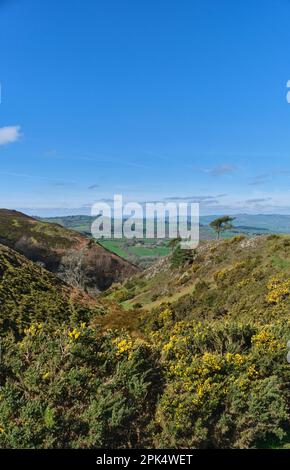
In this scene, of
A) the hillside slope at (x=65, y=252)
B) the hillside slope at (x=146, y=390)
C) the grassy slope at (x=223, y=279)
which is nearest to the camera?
the hillside slope at (x=146, y=390)

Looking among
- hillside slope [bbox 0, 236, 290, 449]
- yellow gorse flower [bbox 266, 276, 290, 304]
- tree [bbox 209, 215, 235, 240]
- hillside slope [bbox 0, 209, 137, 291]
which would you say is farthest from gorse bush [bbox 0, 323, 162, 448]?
hillside slope [bbox 0, 209, 137, 291]

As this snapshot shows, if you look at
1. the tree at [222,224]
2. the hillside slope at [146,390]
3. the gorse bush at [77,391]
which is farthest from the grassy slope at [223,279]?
the gorse bush at [77,391]

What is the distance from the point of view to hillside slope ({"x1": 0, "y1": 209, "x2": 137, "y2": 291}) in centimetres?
8162

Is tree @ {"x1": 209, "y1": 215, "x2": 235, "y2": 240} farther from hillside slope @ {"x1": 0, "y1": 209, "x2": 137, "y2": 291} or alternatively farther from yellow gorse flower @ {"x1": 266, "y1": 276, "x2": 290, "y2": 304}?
yellow gorse flower @ {"x1": 266, "y1": 276, "x2": 290, "y2": 304}

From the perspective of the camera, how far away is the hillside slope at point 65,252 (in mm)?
81625

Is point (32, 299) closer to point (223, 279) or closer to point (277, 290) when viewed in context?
point (223, 279)

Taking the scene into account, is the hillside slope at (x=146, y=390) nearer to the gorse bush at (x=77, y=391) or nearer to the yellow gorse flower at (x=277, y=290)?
the gorse bush at (x=77, y=391)

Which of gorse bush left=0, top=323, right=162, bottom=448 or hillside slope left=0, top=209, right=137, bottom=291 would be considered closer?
gorse bush left=0, top=323, right=162, bottom=448

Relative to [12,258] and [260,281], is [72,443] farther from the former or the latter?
[12,258]

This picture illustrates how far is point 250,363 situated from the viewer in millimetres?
9492

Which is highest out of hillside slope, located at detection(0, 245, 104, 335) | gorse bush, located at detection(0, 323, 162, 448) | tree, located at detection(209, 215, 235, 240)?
tree, located at detection(209, 215, 235, 240)

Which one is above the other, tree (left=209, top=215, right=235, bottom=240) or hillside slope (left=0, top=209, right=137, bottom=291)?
tree (left=209, top=215, right=235, bottom=240)

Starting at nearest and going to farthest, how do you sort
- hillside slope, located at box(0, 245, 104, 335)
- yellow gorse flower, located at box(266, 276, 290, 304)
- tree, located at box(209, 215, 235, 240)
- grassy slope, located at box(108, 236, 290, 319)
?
yellow gorse flower, located at box(266, 276, 290, 304)
grassy slope, located at box(108, 236, 290, 319)
hillside slope, located at box(0, 245, 104, 335)
tree, located at box(209, 215, 235, 240)

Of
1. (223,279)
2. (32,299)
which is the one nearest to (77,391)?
(32,299)
